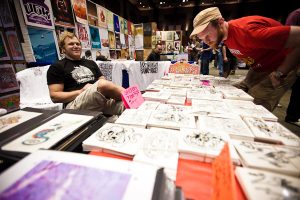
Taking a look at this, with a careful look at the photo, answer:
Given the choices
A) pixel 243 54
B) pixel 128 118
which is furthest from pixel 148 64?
pixel 128 118

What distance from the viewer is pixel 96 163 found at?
1.28ft

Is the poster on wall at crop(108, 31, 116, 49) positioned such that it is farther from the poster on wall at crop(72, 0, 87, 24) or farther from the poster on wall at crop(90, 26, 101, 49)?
the poster on wall at crop(72, 0, 87, 24)

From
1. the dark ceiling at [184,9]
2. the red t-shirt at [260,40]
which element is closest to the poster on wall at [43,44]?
the red t-shirt at [260,40]

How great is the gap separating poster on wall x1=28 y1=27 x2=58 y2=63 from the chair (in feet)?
1.46

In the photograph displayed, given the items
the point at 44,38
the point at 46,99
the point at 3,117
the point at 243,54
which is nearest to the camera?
the point at 3,117

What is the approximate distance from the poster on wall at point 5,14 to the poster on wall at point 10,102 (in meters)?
0.97

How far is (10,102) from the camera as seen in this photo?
229cm

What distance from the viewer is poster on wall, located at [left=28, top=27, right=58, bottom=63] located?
2482 millimetres

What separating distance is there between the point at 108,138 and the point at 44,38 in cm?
292

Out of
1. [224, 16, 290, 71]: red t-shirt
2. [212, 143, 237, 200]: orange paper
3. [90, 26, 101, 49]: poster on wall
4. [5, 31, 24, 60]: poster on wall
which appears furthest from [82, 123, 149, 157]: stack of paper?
[90, 26, 101, 49]: poster on wall

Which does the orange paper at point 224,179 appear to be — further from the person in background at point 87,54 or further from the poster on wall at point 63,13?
the person in background at point 87,54

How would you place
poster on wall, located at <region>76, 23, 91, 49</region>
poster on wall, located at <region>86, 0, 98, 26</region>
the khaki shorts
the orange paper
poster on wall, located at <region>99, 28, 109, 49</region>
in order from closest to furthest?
the orange paper, the khaki shorts, poster on wall, located at <region>76, 23, 91, 49</region>, poster on wall, located at <region>86, 0, 98, 26</region>, poster on wall, located at <region>99, 28, 109, 49</region>

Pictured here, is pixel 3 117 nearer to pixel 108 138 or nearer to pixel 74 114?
pixel 74 114

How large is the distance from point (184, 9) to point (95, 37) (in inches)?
392
